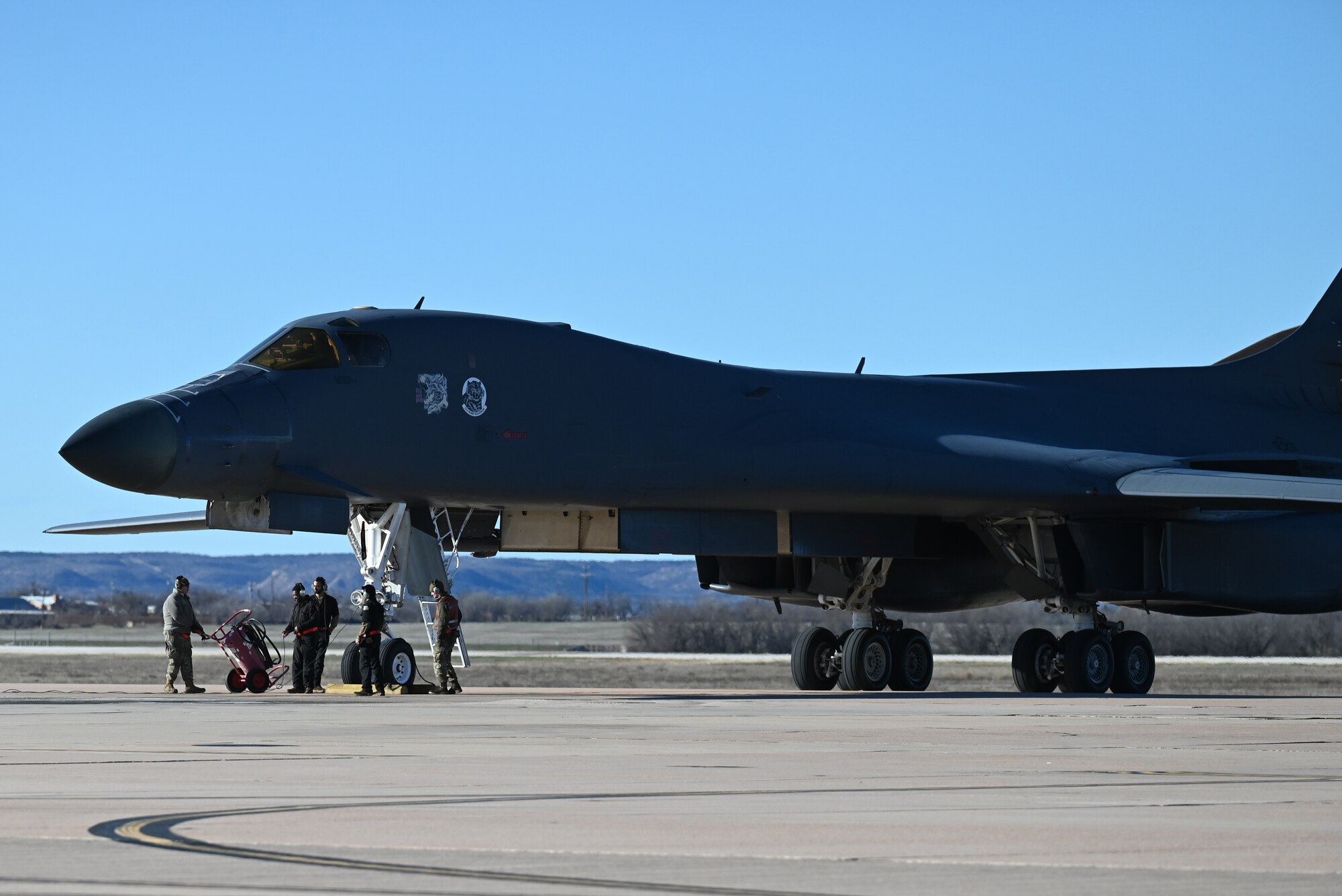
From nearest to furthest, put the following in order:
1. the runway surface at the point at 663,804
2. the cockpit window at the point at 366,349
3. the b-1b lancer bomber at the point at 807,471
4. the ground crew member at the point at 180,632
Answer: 1. the runway surface at the point at 663,804
2. the b-1b lancer bomber at the point at 807,471
3. the cockpit window at the point at 366,349
4. the ground crew member at the point at 180,632

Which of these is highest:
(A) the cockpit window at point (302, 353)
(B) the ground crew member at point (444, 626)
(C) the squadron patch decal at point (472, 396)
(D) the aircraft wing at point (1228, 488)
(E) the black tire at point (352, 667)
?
(A) the cockpit window at point (302, 353)

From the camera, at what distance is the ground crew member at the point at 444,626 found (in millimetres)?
19812

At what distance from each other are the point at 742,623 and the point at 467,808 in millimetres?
63317

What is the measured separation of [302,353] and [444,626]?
3.06 meters

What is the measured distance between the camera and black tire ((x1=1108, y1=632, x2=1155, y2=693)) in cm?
2406

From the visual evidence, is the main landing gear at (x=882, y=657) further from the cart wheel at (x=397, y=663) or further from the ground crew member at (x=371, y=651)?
the ground crew member at (x=371, y=651)

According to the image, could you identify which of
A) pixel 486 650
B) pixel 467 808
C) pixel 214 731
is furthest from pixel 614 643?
pixel 467 808

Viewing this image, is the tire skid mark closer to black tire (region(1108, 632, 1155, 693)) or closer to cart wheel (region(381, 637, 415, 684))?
cart wheel (region(381, 637, 415, 684))

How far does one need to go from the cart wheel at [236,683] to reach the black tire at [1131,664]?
Answer: 10277 mm

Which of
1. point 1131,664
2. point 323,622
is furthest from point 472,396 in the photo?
point 1131,664

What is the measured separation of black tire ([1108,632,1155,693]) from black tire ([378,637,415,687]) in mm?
9035

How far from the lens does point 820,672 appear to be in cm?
2575

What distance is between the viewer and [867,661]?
78.3ft

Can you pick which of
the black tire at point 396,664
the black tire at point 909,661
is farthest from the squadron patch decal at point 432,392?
the black tire at point 909,661
